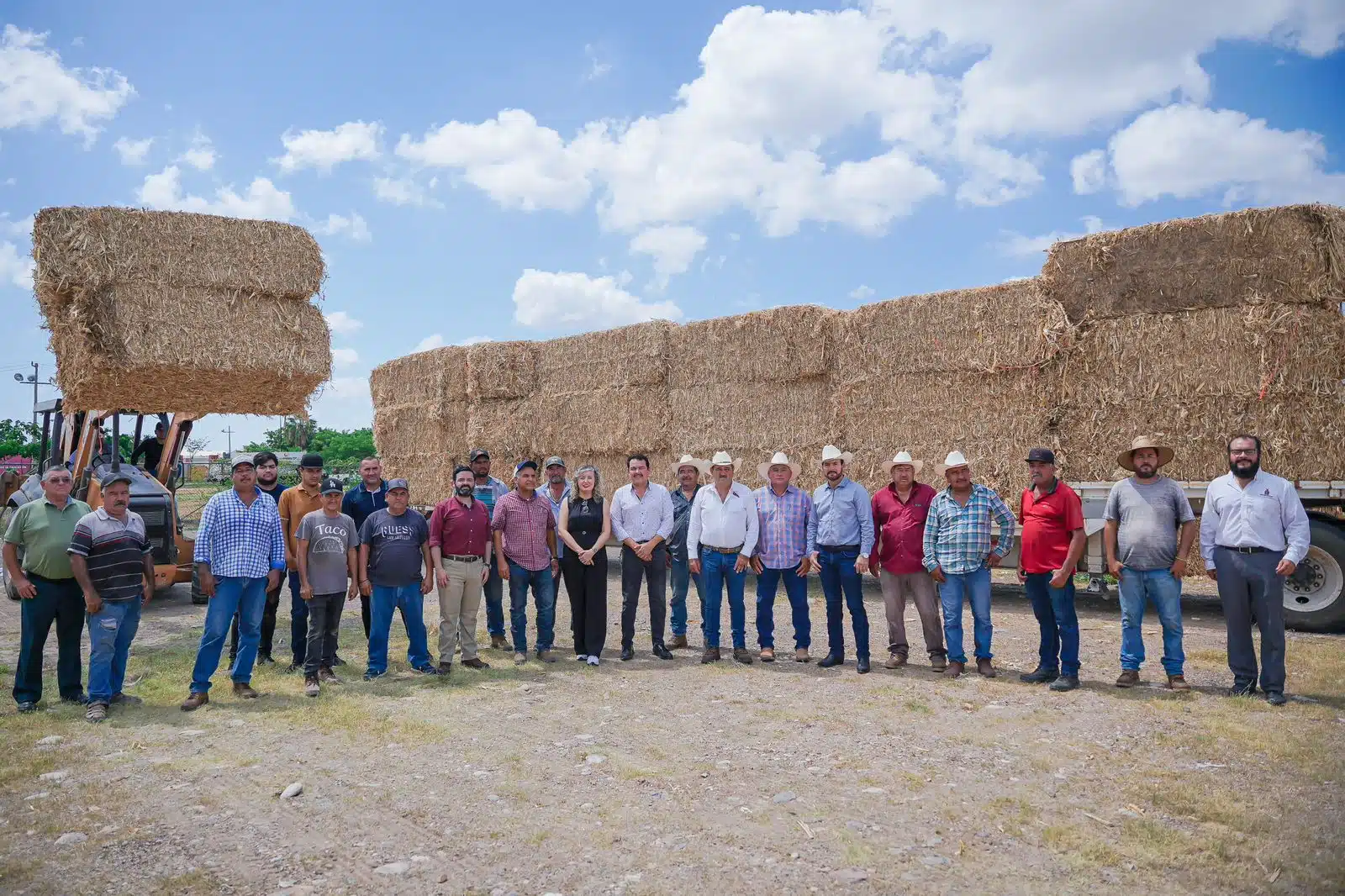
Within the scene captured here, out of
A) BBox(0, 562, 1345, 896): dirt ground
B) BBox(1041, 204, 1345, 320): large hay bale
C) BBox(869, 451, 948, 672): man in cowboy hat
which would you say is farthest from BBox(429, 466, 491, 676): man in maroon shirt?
BBox(1041, 204, 1345, 320): large hay bale

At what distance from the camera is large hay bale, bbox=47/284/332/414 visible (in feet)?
27.6

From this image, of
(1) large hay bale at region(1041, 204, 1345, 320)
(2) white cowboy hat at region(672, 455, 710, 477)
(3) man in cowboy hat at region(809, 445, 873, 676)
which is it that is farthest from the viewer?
(2) white cowboy hat at region(672, 455, 710, 477)

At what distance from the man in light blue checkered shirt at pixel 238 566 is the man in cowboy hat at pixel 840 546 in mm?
4033

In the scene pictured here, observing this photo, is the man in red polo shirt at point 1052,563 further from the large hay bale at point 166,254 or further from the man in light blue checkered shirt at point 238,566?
the large hay bale at point 166,254

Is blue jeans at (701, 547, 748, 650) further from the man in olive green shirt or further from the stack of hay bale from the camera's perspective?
the stack of hay bale

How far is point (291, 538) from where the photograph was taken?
23.3 feet

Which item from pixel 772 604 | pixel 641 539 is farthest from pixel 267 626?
pixel 772 604

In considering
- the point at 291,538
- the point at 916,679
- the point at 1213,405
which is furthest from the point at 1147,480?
the point at 291,538

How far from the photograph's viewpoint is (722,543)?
289 inches

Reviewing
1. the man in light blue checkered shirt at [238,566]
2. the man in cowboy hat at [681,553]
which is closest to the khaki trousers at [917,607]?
the man in cowboy hat at [681,553]

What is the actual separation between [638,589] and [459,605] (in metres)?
1.45

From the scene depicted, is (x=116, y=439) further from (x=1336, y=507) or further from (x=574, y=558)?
(x=1336, y=507)

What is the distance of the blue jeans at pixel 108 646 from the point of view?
5777 mm

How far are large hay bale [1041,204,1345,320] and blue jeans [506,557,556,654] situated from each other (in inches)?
235
